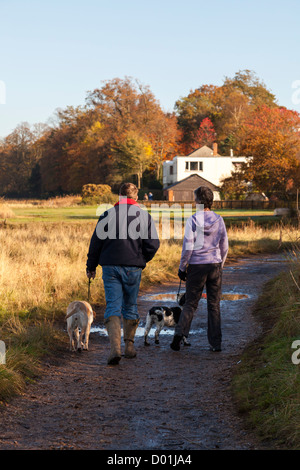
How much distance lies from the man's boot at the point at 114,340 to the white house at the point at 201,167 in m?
76.6

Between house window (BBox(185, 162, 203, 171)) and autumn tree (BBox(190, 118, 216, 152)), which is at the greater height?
autumn tree (BBox(190, 118, 216, 152))

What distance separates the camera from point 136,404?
5.93 metres

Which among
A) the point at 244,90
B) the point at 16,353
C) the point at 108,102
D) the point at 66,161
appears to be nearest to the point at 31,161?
the point at 66,161

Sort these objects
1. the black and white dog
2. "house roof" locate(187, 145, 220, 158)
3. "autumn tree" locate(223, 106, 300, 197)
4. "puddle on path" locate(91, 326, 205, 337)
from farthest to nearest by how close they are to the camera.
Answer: "house roof" locate(187, 145, 220, 158)
"autumn tree" locate(223, 106, 300, 197)
"puddle on path" locate(91, 326, 205, 337)
the black and white dog

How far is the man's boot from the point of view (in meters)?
7.41

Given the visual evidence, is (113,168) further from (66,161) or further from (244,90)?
(244,90)

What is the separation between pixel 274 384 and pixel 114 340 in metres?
2.33

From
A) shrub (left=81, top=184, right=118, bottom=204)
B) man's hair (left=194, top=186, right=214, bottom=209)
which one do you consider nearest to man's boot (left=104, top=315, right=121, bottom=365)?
man's hair (left=194, top=186, right=214, bottom=209)

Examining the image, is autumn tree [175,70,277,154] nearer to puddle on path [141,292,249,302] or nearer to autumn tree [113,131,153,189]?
autumn tree [113,131,153,189]

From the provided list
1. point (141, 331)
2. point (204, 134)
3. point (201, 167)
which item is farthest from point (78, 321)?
point (204, 134)

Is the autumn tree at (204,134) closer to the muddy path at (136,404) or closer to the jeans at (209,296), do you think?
the muddy path at (136,404)

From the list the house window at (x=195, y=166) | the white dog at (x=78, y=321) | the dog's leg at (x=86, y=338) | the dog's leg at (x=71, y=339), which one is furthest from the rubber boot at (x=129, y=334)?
the house window at (x=195, y=166)

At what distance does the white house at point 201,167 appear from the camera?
84000mm

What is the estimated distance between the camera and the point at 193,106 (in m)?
108
